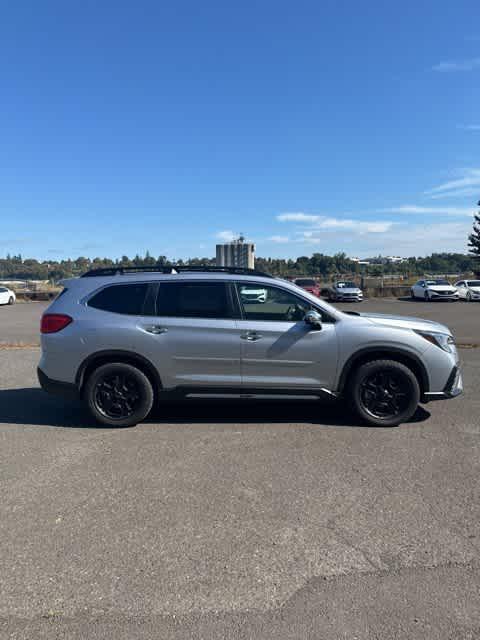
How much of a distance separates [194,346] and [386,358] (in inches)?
85.7

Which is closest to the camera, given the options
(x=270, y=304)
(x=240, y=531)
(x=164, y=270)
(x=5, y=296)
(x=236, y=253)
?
(x=240, y=531)

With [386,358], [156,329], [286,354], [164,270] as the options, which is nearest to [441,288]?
[386,358]

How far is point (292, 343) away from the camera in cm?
530

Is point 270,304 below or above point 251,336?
above

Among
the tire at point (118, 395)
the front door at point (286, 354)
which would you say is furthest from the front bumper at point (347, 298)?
the tire at point (118, 395)

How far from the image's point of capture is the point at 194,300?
5480 millimetres

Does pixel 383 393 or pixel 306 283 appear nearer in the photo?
pixel 383 393

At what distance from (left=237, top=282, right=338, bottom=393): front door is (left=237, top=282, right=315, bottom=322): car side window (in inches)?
1.9

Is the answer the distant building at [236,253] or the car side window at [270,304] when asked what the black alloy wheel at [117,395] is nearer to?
the car side window at [270,304]

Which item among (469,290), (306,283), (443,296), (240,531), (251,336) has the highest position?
(306,283)

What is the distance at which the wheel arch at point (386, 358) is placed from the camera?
532 centimetres

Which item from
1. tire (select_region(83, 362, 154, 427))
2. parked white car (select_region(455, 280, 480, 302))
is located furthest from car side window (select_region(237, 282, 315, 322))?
parked white car (select_region(455, 280, 480, 302))

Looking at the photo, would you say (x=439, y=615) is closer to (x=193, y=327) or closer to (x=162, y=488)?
(x=162, y=488)

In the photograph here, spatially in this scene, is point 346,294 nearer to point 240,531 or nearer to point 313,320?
point 313,320
